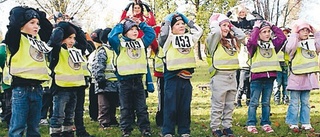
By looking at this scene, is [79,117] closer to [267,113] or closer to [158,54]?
[158,54]

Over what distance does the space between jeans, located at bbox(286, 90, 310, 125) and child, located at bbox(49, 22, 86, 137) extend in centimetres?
367

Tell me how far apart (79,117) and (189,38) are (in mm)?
2219

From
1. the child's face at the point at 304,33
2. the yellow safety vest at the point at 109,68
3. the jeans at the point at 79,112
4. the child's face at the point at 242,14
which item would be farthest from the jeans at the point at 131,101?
the child's face at the point at 242,14

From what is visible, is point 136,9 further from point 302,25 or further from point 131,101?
point 302,25

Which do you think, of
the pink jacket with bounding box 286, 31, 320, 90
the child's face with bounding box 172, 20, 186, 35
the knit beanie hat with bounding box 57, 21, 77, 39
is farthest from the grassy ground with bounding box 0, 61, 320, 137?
the knit beanie hat with bounding box 57, 21, 77, 39

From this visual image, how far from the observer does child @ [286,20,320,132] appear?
7824 mm

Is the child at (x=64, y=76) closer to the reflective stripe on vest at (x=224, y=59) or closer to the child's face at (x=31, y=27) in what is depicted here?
the child's face at (x=31, y=27)

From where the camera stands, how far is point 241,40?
25.0ft

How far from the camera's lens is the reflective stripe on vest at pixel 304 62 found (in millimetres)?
7797

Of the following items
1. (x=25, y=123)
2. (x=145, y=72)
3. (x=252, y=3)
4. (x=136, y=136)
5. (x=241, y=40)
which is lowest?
(x=136, y=136)

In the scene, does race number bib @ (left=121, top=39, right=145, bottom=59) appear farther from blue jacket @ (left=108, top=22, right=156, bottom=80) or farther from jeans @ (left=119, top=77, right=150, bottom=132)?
jeans @ (left=119, top=77, right=150, bottom=132)

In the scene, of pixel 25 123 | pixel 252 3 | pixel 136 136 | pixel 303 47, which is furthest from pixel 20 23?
pixel 252 3

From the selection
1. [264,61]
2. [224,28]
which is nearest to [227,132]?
[264,61]

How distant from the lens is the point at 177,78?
23.4ft
